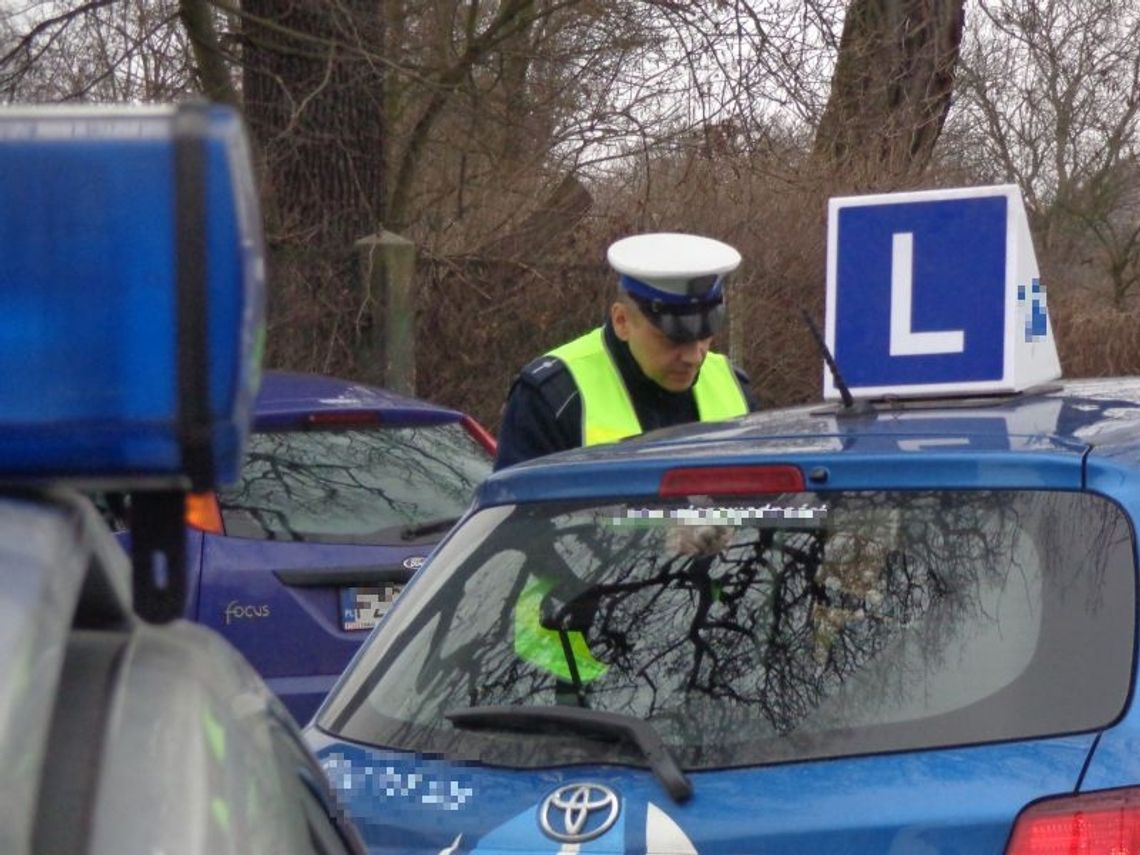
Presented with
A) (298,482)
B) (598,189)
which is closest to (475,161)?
(598,189)

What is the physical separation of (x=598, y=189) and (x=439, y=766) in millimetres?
8925

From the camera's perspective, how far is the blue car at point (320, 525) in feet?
19.1

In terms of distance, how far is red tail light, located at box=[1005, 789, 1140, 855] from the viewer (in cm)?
253

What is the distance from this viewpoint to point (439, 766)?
2982 mm

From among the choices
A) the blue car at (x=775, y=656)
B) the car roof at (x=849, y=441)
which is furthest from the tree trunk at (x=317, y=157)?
the blue car at (x=775, y=656)

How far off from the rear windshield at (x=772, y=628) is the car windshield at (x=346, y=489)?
2735 mm

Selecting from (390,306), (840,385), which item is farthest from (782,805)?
(390,306)

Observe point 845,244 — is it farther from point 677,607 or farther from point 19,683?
point 19,683

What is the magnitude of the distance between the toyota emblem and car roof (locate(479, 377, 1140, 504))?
1.77 ft

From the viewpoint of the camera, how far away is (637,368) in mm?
4652

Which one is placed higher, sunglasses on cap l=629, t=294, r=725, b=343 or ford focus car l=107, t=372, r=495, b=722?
sunglasses on cap l=629, t=294, r=725, b=343

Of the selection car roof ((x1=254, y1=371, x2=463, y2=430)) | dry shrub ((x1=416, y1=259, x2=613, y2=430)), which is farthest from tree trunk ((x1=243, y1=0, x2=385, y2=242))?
car roof ((x1=254, y1=371, x2=463, y2=430))

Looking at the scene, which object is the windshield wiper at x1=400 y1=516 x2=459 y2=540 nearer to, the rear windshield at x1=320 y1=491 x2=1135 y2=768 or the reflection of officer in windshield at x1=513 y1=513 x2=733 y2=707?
the rear windshield at x1=320 y1=491 x2=1135 y2=768

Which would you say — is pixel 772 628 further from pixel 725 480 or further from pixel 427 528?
pixel 427 528
